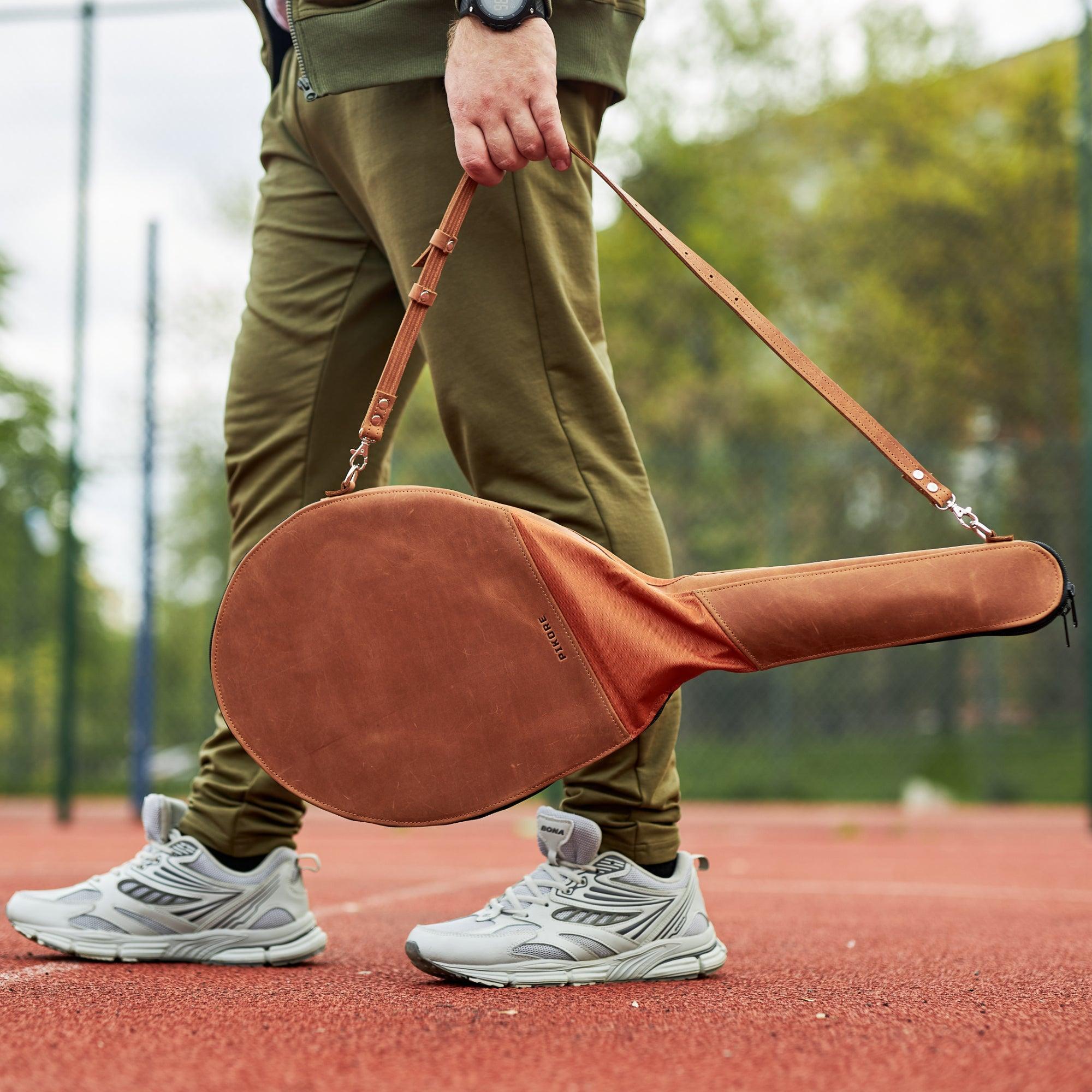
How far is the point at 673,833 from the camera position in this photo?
5.70 feet

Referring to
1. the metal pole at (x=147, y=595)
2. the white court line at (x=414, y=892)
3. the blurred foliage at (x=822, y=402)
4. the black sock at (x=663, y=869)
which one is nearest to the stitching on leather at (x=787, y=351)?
the black sock at (x=663, y=869)

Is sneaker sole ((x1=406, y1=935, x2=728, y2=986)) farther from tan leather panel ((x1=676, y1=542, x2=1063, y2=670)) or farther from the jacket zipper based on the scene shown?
the jacket zipper

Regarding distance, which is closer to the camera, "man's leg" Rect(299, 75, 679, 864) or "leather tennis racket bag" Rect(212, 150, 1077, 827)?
"leather tennis racket bag" Rect(212, 150, 1077, 827)

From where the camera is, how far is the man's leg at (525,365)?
1.66m

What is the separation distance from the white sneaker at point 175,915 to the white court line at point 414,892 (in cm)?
64

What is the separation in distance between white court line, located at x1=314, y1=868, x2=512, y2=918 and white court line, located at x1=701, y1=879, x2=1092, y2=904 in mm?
583

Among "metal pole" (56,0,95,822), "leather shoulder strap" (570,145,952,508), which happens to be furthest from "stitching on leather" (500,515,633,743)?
"metal pole" (56,0,95,822)

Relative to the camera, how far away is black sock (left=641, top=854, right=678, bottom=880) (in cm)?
171

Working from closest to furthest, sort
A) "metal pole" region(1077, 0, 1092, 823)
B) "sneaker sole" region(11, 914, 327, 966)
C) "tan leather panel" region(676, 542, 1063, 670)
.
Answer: "tan leather panel" region(676, 542, 1063, 670)
"sneaker sole" region(11, 914, 327, 966)
"metal pole" region(1077, 0, 1092, 823)

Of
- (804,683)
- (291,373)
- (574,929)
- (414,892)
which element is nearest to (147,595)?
(414,892)

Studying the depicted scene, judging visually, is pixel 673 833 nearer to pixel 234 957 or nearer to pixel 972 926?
pixel 234 957

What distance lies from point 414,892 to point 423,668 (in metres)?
1.72

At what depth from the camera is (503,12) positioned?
155cm

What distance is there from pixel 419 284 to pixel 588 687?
0.54m
